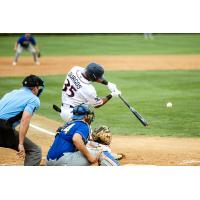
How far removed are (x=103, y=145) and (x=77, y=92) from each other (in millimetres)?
861

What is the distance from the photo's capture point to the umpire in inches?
282

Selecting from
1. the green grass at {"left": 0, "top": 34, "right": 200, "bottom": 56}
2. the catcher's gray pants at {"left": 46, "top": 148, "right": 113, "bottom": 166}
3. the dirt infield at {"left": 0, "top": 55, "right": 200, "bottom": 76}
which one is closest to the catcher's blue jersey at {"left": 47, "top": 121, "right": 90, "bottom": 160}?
the catcher's gray pants at {"left": 46, "top": 148, "right": 113, "bottom": 166}

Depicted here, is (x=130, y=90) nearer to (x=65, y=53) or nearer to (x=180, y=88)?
(x=180, y=88)

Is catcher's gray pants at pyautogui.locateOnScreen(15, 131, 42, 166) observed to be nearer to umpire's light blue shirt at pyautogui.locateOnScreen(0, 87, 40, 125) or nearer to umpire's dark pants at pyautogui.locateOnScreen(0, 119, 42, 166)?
umpire's dark pants at pyautogui.locateOnScreen(0, 119, 42, 166)

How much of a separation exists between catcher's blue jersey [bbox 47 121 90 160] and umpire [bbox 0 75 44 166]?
344 mm

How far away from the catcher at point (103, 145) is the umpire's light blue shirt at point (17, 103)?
0.89m

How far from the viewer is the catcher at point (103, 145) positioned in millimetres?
7420

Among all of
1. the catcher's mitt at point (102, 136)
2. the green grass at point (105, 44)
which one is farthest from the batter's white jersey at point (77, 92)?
the green grass at point (105, 44)

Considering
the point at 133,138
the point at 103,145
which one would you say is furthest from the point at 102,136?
the point at 133,138

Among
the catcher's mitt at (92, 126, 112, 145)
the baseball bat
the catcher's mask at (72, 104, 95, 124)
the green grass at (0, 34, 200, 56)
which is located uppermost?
the green grass at (0, 34, 200, 56)

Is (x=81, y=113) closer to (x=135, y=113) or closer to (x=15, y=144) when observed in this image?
(x=15, y=144)

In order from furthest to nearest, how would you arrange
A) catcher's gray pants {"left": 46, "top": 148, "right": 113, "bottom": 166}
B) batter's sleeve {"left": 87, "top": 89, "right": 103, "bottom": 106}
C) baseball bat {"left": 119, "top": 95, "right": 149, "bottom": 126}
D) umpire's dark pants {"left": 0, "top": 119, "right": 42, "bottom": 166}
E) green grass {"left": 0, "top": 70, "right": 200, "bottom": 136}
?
green grass {"left": 0, "top": 70, "right": 200, "bottom": 136}, baseball bat {"left": 119, "top": 95, "right": 149, "bottom": 126}, batter's sleeve {"left": 87, "top": 89, "right": 103, "bottom": 106}, umpire's dark pants {"left": 0, "top": 119, "right": 42, "bottom": 166}, catcher's gray pants {"left": 46, "top": 148, "right": 113, "bottom": 166}

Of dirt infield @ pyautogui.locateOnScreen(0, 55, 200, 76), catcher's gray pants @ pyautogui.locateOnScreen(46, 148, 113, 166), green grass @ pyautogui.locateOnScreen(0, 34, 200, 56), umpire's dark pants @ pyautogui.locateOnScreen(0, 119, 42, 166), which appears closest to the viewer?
Answer: catcher's gray pants @ pyautogui.locateOnScreen(46, 148, 113, 166)
